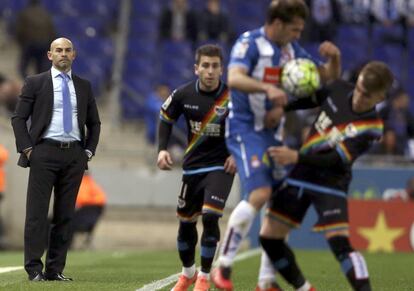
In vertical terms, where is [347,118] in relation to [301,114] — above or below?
above

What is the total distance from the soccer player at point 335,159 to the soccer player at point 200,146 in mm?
1781

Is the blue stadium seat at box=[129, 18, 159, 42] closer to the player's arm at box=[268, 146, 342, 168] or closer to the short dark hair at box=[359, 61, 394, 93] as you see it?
the player's arm at box=[268, 146, 342, 168]

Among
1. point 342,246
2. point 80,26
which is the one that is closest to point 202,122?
point 342,246

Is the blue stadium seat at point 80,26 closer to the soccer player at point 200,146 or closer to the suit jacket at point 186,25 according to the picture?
the suit jacket at point 186,25

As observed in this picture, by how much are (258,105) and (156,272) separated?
15.2ft

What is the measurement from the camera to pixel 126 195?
72.2 ft

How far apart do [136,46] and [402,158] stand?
5773 millimetres

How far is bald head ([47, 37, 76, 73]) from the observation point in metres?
11.3

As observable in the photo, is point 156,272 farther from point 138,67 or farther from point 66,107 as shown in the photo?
point 138,67

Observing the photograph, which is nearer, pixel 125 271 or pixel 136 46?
pixel 125 271

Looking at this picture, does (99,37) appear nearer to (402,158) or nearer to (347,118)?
(402,158)

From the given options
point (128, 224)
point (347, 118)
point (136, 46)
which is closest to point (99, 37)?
point (136, 46)

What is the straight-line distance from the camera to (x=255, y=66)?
882cm

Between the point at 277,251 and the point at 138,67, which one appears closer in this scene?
the point at 277,251
